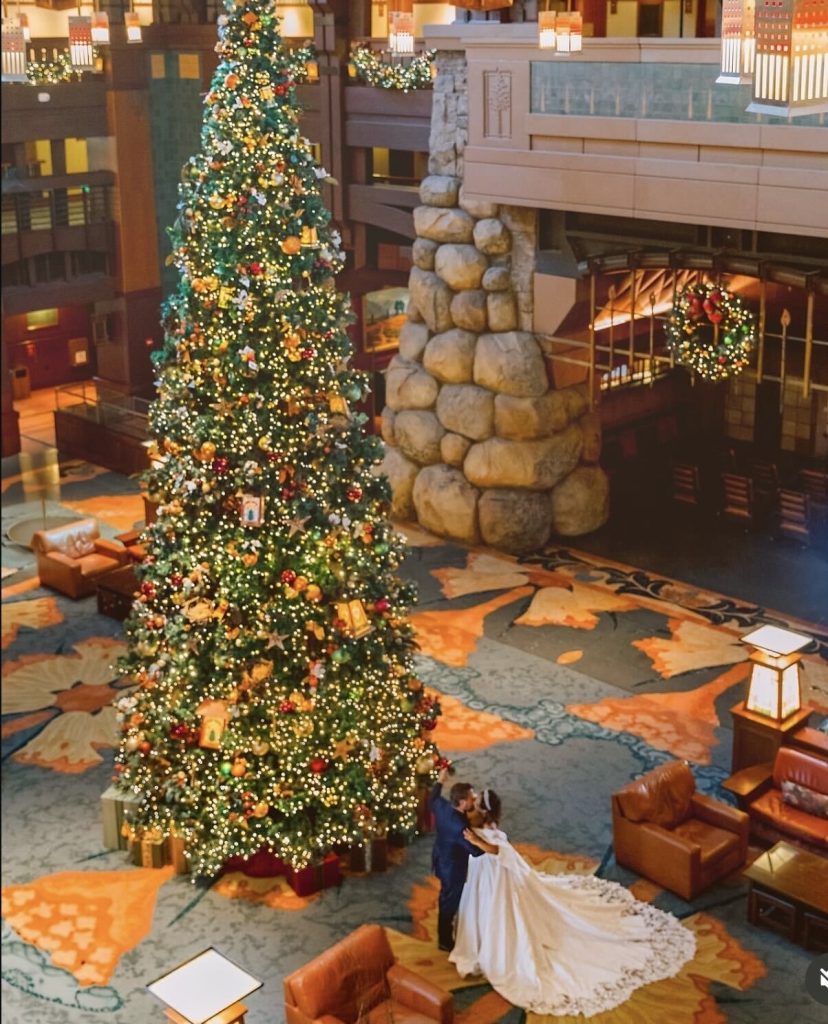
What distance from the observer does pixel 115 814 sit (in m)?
8.32

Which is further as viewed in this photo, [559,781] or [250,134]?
[559,781]

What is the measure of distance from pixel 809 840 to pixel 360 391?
358 centimetres

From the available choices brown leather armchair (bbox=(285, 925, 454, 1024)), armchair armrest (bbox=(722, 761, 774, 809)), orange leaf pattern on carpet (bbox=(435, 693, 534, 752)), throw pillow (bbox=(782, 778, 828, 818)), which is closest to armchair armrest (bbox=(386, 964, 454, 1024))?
brown leather armchair (bbox=(285, 925, 454, 1024))

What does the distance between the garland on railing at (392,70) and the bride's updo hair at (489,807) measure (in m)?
4.91

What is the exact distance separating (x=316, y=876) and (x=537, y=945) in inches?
54.9

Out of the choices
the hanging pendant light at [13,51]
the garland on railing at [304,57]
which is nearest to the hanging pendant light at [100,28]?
the hanging pendant light at [13,51]

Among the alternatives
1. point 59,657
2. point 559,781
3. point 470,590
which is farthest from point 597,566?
point 59,657

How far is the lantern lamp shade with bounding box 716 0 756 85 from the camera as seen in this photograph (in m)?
5.88

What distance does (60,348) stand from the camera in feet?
31.0

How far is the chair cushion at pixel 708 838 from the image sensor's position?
26.2ft

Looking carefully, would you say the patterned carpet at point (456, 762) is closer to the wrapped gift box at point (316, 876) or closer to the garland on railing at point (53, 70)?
the wrapped gift box at point (316, 876)

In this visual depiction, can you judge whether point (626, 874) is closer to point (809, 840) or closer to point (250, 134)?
point (809, 840)

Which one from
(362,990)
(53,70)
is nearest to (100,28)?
(53,70)

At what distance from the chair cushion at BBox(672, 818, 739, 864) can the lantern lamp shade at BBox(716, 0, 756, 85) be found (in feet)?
13.5
